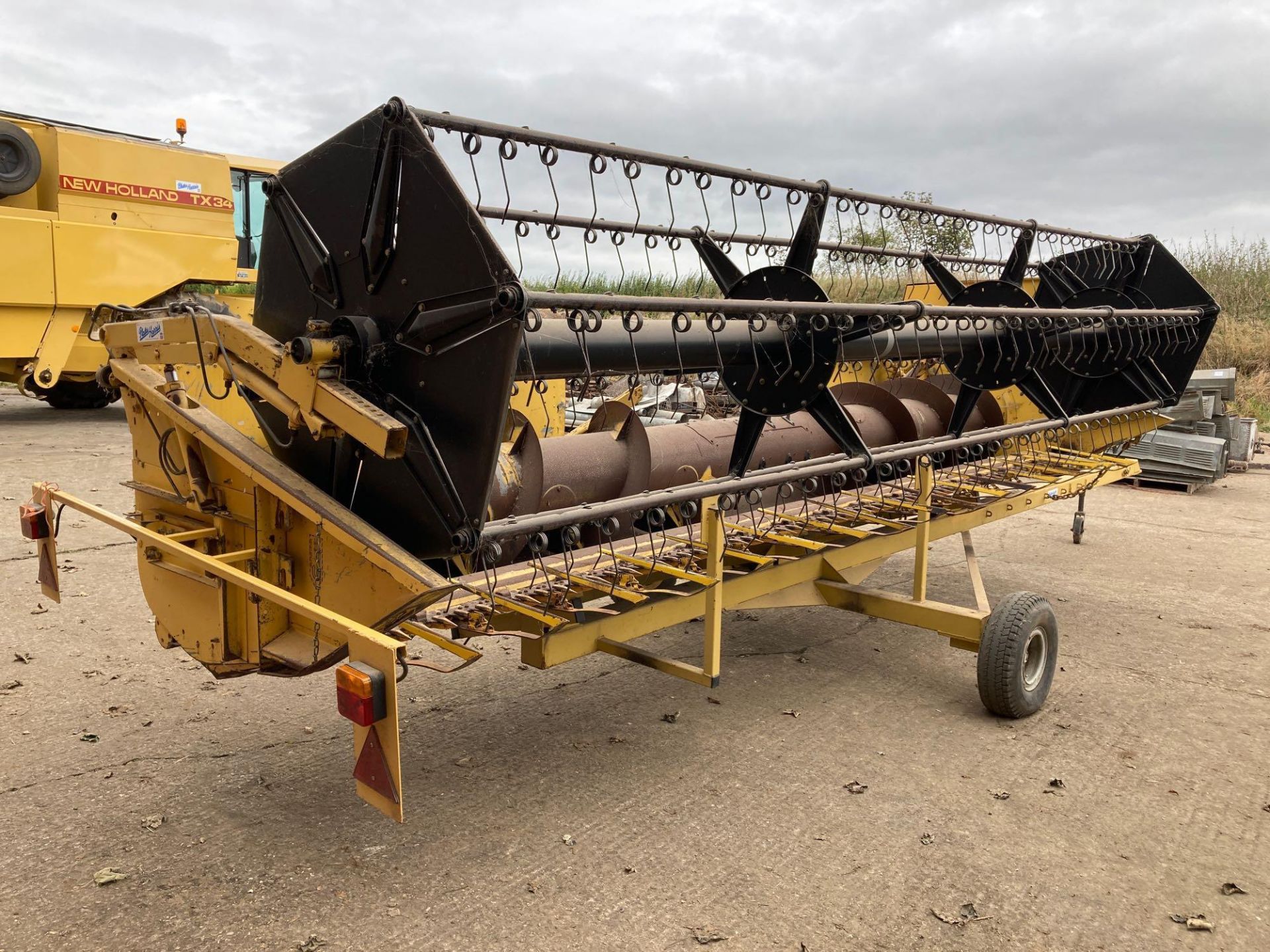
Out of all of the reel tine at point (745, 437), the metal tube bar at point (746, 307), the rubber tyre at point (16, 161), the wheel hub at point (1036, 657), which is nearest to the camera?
the metal tube bar at point (746, 307)

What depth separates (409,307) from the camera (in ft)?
8.41

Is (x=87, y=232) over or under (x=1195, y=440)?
over

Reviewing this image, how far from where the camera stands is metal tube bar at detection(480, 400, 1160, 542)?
262 cm

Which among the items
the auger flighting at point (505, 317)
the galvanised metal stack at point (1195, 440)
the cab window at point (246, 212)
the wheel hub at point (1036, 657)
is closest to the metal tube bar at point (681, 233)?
the auger flighting at point (505, 317)

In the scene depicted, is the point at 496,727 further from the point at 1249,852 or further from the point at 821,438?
the point at 1249,852

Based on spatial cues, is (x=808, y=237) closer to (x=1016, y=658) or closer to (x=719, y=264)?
(x=719, y=264)

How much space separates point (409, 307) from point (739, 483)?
130 centimetres

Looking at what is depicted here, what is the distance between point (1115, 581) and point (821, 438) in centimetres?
291

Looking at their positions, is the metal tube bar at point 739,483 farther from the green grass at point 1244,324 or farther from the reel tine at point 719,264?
the green grass at point 1244,324

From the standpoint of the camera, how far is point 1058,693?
442 centimetres

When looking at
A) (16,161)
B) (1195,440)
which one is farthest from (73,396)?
(1195,440)

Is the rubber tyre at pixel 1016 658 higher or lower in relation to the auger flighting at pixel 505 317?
lower

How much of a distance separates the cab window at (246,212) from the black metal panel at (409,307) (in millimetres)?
9223

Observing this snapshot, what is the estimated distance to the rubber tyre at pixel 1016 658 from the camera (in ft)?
12.9
